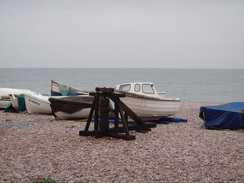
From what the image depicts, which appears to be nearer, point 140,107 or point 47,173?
point 47,173

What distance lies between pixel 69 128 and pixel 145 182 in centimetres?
758

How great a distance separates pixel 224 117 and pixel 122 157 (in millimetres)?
6714

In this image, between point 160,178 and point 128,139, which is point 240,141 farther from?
point 160,178

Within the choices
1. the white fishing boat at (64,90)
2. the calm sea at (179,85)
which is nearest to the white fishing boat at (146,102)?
the white fishing boat at (64,90)

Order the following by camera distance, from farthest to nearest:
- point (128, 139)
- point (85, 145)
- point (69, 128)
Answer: point (69, 128), point (128, 139), point (85, 145)

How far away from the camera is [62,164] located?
8578 millimetres

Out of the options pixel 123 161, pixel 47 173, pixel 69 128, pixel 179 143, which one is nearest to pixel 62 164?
pixel 47 173

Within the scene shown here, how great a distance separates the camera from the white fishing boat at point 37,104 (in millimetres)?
19906

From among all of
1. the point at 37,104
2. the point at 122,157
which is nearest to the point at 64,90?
the point at 37,104

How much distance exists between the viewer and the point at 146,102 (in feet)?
50.9

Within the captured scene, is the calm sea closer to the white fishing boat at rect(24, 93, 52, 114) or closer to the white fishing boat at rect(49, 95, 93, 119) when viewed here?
the white fishing boat at rect(24, 93, 52, 114)

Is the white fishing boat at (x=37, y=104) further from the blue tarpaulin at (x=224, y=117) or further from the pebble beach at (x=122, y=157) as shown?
the blue tarpaulin at (x=224, y=117)

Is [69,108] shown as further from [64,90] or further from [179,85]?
[179,85]

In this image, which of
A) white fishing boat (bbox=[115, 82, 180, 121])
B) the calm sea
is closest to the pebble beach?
white fishing boat (bbox=[115, 82, 180, 121])
